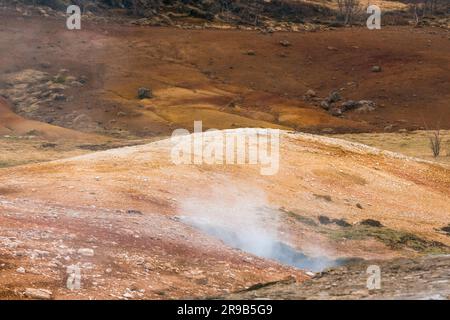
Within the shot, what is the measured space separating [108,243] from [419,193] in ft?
60.8

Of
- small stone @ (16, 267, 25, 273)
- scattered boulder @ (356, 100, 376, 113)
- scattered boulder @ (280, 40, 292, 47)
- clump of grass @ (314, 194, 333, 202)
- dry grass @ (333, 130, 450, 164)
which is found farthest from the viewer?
scattered boulder @ (280, 40, 292, 47)

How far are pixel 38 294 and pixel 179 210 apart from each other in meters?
9.73

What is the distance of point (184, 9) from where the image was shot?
336ft

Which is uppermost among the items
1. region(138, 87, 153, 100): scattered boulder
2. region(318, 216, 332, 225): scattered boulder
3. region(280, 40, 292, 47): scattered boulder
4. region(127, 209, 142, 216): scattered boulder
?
region(280, 40, 292, 47): scattered boulder

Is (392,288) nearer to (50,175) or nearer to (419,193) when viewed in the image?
(50,175)

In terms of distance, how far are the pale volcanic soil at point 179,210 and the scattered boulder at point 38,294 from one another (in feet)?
0.69

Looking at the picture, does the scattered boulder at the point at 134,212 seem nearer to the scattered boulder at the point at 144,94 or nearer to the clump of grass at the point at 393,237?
the clump of grass at the point at 393,237

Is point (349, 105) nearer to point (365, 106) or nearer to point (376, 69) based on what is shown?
point (365, 106)

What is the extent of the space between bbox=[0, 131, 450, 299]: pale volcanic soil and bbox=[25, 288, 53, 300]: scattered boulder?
8.3 inches

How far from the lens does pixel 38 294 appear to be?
1195cm

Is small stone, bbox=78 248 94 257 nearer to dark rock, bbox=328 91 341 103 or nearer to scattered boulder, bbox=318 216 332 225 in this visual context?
scattered boulder, bbox=318 216 332 225

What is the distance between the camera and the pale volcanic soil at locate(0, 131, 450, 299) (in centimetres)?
1407

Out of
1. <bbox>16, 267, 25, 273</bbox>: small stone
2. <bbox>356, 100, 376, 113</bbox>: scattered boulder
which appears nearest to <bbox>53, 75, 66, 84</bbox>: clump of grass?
<bbox>356, 100, 376, 113</bbox>: scattered boulder

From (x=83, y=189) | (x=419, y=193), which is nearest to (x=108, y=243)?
(x=83, y=189)
